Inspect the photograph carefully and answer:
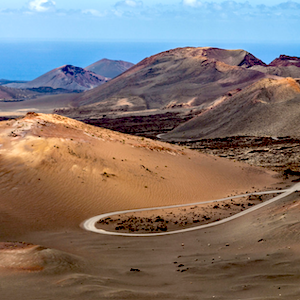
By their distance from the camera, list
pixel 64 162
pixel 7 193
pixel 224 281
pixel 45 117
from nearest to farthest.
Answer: pixel 224 281, pixel 7 193, pixel 64 162, pixel 45 117

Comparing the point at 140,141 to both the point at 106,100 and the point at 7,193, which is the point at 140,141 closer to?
the point at 7,193

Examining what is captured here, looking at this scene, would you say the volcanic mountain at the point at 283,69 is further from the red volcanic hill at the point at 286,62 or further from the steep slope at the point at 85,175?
the steep slope at the point at 85,175

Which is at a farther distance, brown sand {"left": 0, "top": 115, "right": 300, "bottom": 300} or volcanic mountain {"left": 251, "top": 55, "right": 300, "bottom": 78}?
volcanic mountain {"left": 251, "top": 55, "right": 300, "bottom": 78}

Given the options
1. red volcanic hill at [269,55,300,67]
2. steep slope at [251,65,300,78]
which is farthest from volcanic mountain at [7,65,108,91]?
steep slope at [251,65,300,78]

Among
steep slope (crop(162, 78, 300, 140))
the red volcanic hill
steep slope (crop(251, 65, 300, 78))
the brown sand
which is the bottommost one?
the brown sand

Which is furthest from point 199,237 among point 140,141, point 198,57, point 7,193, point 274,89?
point 198,57

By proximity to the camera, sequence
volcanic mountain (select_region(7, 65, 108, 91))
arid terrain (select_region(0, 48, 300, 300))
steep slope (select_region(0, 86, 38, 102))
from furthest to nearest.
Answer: volcanic mountain (select_region(7, 65, 108, 91)) → steep slope (select_region(0, 86, 38, 102)) → arid terrain (select_region(0, 48, 300, 300))

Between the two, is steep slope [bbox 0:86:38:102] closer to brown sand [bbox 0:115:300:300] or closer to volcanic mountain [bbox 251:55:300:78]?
volcanic mountain [bbox 251:55:300:78]
